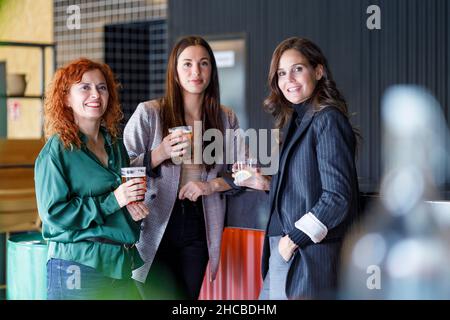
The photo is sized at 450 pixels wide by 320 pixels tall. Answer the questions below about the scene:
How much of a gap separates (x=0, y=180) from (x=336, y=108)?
4176 mm

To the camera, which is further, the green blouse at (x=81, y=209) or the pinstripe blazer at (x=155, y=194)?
→ the pinstripe blazer at (x=155, y=194)

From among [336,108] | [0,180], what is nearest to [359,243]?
[336,108]

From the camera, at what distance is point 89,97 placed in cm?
196

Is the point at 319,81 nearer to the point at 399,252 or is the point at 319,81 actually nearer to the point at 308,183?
the point at 308,183

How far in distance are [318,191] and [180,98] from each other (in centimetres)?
62

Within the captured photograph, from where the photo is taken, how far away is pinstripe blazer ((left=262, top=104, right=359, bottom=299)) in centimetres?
189

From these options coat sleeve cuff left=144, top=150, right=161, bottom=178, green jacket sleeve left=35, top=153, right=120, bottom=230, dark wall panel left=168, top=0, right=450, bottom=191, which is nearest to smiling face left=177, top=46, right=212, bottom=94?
coat sleeve cuff left=144, top=150, right=161, bottom=178

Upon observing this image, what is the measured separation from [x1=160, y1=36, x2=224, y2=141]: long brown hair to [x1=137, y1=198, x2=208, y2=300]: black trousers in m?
0.26

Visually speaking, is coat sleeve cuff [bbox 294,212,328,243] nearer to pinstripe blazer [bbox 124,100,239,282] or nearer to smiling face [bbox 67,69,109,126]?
pinstripe blazer [bbox 124,100,239,282]

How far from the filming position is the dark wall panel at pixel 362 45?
484 centimetres

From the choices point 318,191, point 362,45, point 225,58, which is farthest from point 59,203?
point 225,58

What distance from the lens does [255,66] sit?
223 inches

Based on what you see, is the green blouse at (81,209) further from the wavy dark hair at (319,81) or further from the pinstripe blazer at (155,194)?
the wavy dark hair at (319,81)

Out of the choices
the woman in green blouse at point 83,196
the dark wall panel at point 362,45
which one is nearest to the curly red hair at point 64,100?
the woman in green blouse at point 83,196
